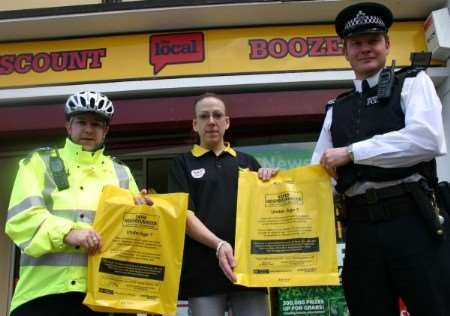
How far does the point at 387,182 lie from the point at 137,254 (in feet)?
4.17

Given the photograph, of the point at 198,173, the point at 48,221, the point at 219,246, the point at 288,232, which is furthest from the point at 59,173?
the point at 288,232

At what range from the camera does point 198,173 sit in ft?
9.50

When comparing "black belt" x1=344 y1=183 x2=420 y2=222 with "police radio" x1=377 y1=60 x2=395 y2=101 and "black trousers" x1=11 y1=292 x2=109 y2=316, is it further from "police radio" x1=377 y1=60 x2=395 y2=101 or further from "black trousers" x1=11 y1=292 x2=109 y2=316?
"black trousers" x1=11 y1=292 x2=109 y2=316

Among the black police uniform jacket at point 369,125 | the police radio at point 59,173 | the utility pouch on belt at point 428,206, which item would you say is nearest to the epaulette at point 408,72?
the black police uniform jacket at point 369,125

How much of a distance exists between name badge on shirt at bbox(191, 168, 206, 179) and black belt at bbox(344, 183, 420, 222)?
Result: 0.96 metres

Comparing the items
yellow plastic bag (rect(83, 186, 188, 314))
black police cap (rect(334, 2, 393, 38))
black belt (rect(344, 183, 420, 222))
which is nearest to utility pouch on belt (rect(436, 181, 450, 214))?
black belt (rect(344, 183, 420, 222))

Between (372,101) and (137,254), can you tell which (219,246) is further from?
(372,101)

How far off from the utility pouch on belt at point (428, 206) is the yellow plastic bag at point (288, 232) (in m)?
0.47

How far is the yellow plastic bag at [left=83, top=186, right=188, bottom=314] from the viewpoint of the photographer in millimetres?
2402

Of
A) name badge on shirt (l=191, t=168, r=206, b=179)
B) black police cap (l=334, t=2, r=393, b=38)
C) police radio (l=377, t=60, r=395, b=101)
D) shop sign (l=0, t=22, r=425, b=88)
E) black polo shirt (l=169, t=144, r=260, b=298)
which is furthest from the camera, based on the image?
shop sign (l=0, t=22, r=425, b=88)

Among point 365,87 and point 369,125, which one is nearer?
point 369,125

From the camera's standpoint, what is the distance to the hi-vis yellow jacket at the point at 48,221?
2320 millimetres

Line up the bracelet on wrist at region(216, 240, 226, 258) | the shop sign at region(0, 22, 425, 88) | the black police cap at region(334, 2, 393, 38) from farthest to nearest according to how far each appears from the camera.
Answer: the shop sign at region(0, 22, 425, 88) < the bracelet on wrist at region(216, 240, 226, 258) < the black police cap at region(334, 2, 393, 38)

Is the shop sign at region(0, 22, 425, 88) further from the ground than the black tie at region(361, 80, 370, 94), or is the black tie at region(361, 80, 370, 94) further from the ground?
the shop sign at region(0, 22, 425, 88)
